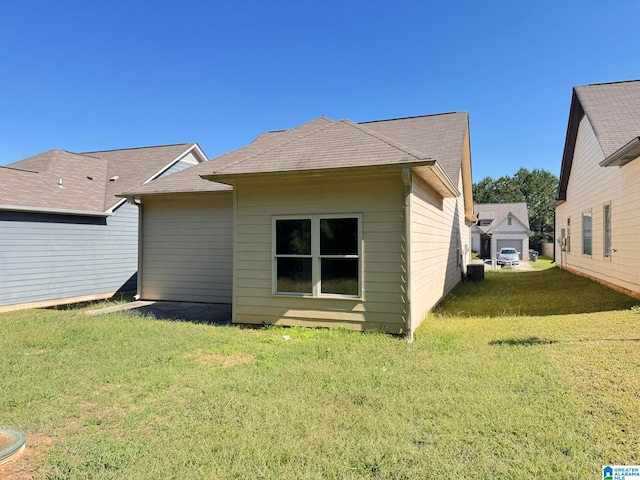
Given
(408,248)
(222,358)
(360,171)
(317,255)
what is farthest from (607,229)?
(222,358)

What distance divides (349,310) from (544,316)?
440 cm

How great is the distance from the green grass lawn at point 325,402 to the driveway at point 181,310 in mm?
1414

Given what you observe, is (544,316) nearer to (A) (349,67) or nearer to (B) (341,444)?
(B) (341,444)

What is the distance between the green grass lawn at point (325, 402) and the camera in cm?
272

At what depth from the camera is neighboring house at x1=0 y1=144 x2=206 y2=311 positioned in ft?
33.4

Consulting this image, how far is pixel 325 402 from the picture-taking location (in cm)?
377

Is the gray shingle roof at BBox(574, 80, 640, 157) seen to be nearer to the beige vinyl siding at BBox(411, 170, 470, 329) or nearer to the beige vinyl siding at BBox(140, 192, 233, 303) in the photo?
the beige vinyl siding at BBox(411, 170, 470, 329)

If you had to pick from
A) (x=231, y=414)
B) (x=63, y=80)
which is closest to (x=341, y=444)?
(x=231, y=414)

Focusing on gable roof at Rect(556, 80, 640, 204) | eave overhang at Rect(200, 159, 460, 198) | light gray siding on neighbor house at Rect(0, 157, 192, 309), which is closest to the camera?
eave overhang at Rect(200, 159, 460, 198)

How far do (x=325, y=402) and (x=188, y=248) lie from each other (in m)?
7.90

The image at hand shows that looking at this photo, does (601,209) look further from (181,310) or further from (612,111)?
(181,310)

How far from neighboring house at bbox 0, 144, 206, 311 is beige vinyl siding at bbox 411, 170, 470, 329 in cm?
1018

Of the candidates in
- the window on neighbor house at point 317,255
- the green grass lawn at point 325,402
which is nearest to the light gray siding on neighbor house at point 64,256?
the green grass lawn at point 325,402

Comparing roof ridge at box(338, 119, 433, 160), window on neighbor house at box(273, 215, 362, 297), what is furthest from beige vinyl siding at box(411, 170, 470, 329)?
window on neighbor house at box(273, 215, 362, 297)
